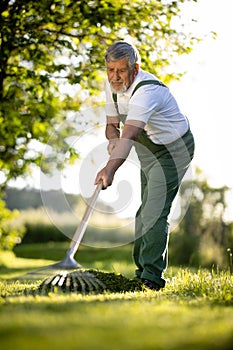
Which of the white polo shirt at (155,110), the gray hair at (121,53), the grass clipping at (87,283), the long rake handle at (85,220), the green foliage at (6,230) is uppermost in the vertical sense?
the gray hair at (121,53)

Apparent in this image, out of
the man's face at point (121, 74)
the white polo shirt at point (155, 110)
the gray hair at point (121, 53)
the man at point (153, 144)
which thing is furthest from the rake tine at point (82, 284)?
the gray hair at point (121, 53)

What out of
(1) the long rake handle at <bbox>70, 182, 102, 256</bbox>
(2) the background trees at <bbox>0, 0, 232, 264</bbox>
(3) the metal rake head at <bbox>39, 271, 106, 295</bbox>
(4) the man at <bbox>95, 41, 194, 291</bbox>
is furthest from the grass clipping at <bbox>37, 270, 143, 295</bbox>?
(2) the background trees at <bbox>0, 0, 232, 264</bbox>

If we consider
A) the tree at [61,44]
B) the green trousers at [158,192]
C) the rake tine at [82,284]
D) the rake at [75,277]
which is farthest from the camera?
the tree at [61,44]

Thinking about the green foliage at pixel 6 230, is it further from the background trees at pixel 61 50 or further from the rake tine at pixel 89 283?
the rake tine at pixel 89 283

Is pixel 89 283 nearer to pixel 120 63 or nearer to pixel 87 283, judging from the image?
pixel 87 283

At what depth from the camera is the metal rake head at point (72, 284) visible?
3.43 meters

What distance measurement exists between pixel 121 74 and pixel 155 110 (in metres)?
0.30

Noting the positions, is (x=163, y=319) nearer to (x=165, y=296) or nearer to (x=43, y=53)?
(x=165, y=296)

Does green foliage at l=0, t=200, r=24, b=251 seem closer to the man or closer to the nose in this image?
the man

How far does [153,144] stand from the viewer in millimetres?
3912

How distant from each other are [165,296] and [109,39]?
3762 mm

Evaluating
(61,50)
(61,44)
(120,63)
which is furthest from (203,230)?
(120,63)

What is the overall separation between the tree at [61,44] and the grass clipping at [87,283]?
8.27 feet

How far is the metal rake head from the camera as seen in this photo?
343cm
